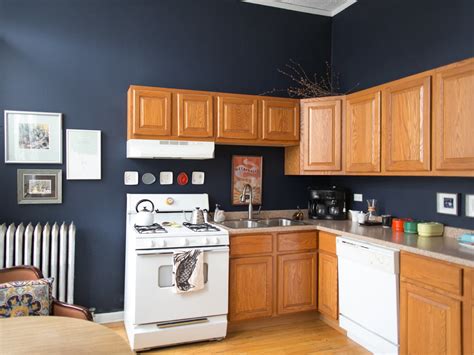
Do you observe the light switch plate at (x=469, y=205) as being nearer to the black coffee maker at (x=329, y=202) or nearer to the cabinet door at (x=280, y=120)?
the black coffee maker at (x=329, y=202)

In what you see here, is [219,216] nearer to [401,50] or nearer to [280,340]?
[280,340]

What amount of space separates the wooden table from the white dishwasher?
6.15ft

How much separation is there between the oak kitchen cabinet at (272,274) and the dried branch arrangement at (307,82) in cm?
155

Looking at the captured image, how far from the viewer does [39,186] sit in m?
3.21

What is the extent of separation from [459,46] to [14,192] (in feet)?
12.2

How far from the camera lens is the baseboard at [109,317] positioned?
338 cm

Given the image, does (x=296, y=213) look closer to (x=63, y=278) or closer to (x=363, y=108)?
(x=363, y=108)

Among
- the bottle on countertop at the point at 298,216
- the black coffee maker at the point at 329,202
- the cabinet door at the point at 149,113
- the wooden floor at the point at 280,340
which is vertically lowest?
the wooden floor at the point at 280,340

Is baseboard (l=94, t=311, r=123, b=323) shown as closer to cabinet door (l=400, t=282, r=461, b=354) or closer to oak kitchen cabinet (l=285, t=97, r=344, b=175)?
oak kitchen cabinet (l=285, t=97, r=344, b=175)

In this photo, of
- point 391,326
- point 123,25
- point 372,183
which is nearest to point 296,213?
point 372,183

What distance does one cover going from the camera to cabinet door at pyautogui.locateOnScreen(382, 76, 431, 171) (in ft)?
8.81

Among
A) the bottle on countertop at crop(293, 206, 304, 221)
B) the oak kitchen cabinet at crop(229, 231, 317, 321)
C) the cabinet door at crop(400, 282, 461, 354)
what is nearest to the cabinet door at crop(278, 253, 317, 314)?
the oak kitchen cabinet at crop(229, 231, 317, 321)

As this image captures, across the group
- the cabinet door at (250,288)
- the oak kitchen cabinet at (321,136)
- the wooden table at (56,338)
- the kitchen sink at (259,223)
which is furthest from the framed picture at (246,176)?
the wooden table at (56,338)

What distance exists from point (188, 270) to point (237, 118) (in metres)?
1.43
